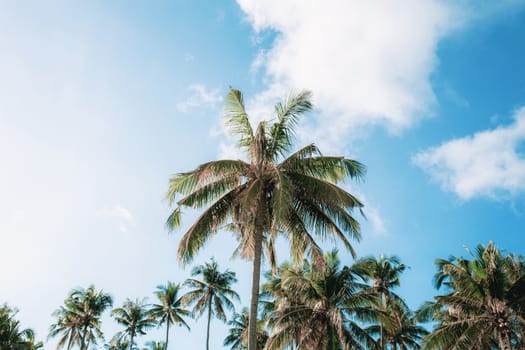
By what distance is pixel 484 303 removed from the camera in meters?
22.4

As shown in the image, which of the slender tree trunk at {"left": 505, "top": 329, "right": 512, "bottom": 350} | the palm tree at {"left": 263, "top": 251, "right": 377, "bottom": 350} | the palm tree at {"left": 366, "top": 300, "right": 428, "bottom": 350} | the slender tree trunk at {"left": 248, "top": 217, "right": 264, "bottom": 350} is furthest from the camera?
the palm tree at {"left": 366, "top": 300, "right": 428, "bottom": 350}

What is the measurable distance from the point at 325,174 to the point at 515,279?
14.4 metres

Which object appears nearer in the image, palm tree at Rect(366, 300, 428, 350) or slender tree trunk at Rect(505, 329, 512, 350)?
slender tree trunk at Rect(505, 329, 512, 350)

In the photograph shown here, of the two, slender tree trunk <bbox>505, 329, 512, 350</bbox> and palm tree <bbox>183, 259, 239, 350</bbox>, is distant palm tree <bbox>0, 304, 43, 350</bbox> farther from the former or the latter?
slender tree trunk <bbox>505, 329, 512, 350</bbox>

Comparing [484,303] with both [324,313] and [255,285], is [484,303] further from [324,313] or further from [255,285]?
[255,285]

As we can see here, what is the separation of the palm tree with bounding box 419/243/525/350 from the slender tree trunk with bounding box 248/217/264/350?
13.0 meters

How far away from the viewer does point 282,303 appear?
2952 centimetres

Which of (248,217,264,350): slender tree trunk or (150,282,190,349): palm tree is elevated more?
(150,282,190,349): palm tree

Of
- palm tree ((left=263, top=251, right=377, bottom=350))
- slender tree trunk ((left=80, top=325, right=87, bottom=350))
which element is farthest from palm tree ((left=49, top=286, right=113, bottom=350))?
palm tree ((left=263, top=251, right=377, bottom=350))

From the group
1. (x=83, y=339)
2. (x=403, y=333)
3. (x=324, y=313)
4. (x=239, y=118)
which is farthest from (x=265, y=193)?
(x=83, y=339)

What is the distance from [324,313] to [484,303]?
797cm

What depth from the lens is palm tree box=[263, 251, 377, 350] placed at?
79.0ft

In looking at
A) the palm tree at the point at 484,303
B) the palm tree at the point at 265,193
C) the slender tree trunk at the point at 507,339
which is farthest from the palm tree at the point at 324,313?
the palm tree at the point at 265,193

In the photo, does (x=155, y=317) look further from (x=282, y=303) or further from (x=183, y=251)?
(x=183, y=251)
